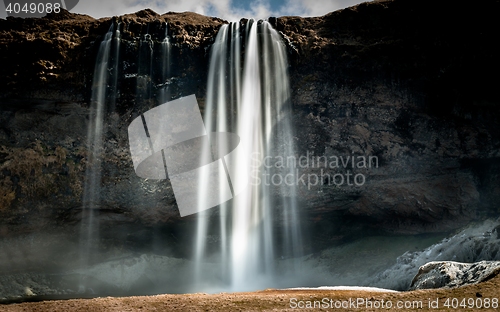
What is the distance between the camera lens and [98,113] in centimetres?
2452

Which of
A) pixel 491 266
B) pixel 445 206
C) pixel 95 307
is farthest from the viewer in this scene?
pixel 445 206

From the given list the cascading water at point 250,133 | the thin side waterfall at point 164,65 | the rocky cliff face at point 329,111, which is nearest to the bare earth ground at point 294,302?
the cascading water at point 250,133

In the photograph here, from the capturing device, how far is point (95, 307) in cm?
1405

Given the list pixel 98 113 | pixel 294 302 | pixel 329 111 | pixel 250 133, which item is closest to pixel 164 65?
pixel 98 113

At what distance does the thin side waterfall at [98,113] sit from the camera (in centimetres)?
2430

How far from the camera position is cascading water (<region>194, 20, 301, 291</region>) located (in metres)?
24.3

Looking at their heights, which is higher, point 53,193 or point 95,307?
point 53,193

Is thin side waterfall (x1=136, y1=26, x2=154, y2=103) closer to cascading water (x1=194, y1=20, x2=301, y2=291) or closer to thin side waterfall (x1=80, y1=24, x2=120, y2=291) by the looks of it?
thin side waterfall (x1=80, y1=24, x2=120, y2=291)

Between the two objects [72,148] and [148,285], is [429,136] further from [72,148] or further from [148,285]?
[72,148]

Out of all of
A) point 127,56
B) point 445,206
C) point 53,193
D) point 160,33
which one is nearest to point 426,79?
point 445,206

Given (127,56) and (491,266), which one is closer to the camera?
(491,266)

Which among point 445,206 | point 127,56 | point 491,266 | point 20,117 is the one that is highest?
point 127,56

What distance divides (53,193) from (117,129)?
4.64m

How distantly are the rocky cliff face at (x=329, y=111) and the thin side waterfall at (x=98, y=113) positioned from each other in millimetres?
314
